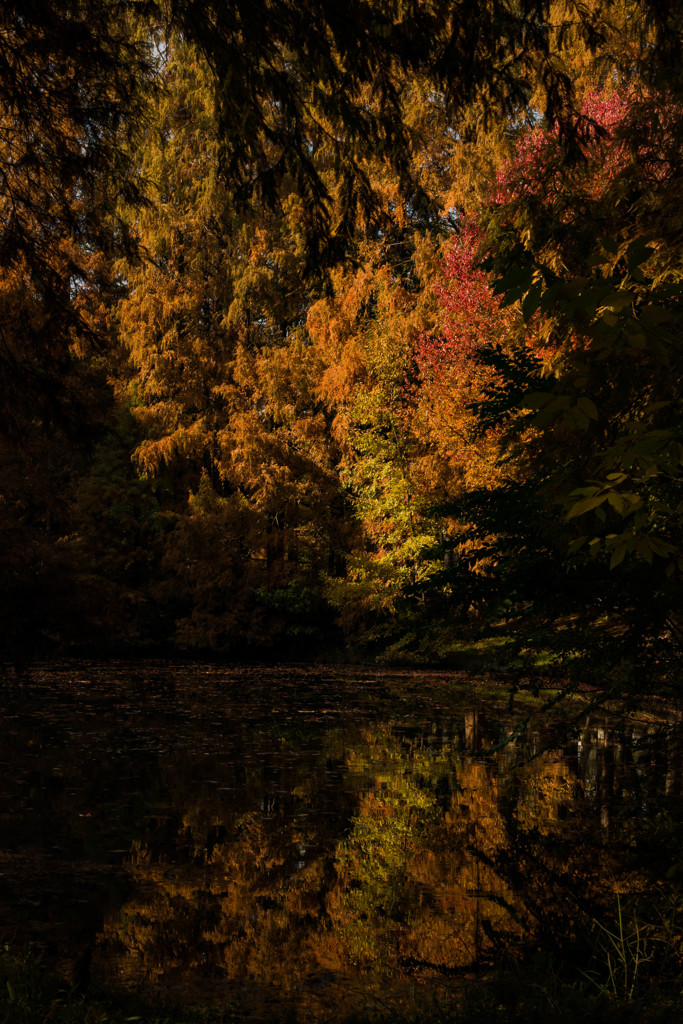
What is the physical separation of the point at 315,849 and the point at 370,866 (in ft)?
1.83

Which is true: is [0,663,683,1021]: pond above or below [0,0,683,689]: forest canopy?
below

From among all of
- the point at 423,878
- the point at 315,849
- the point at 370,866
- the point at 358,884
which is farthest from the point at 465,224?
the point at 358,884

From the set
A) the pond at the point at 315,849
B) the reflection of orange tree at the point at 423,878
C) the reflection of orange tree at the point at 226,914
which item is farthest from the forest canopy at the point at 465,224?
the reflection of orange tree at the point at 226,914

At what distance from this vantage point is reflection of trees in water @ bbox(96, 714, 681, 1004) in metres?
4.84

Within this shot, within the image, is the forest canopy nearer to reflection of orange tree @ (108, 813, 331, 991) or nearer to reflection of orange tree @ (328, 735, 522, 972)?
reflection of orange tree @ (328, 735, 522, 972)

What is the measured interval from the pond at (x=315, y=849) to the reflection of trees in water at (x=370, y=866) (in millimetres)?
20

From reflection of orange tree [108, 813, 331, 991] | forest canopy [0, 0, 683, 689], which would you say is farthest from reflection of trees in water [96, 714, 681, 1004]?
forest canopy [0, 0, 683, 689]

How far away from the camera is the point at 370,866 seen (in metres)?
6.29

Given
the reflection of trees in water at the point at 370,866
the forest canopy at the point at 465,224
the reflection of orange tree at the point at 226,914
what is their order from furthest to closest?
the reflection of trees in water at the point at 370,866 < the reflection of orange tree at the point at 226,914 < the forest canopy at the point at 465,224

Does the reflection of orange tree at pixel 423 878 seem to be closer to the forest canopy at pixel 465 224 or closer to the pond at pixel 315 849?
the pond at pixel 315 849

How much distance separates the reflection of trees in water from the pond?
0.02 meters

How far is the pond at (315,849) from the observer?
15.5 ft

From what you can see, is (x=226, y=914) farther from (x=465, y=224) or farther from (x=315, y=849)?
(x=465, y=224)

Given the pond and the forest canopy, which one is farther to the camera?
the pond
